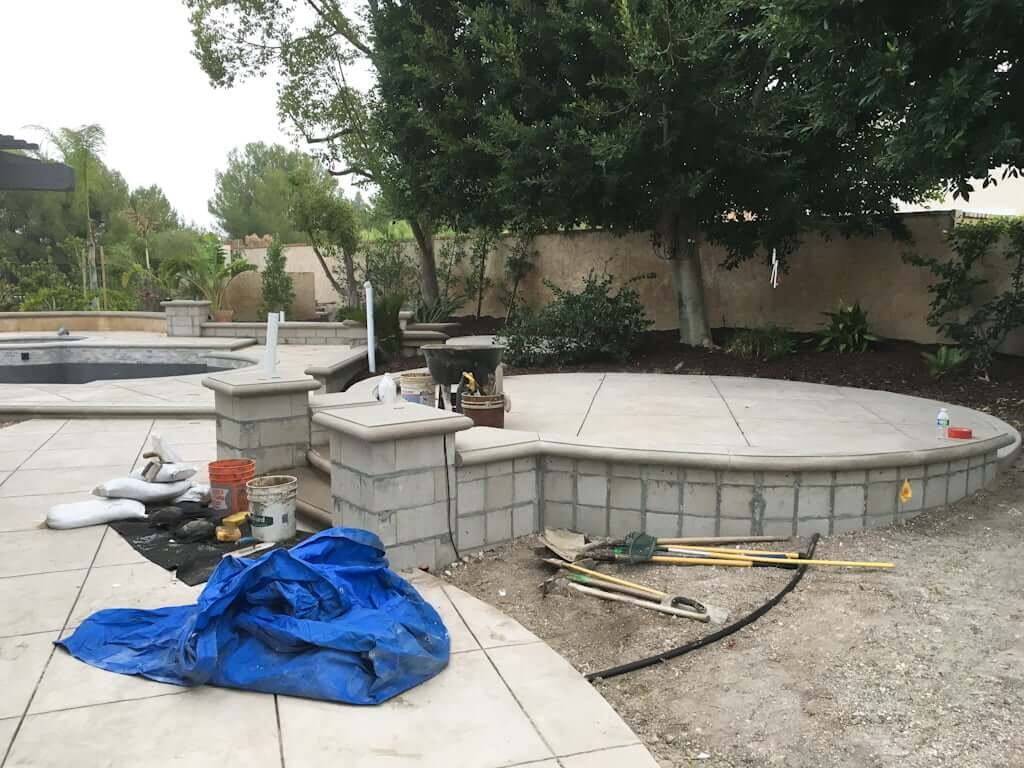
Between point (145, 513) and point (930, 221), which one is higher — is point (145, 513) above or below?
below

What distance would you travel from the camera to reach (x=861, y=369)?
26.5 feet

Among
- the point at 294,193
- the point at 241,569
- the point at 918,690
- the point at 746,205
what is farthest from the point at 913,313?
the point at 294,193

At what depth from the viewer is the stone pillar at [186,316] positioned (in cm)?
1419

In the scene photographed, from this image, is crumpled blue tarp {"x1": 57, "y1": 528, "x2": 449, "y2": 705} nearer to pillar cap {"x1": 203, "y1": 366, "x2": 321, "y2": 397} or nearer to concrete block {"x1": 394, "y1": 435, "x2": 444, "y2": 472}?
concrete block {"x1": 394, "y1": 435, "x2": 444, "y2": 472}

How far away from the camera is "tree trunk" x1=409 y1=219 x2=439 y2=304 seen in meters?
13.3

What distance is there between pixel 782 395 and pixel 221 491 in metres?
4.48

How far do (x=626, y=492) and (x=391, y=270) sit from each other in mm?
11436

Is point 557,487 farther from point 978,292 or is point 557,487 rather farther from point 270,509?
point 978,292

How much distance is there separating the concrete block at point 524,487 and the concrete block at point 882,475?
1.82 m

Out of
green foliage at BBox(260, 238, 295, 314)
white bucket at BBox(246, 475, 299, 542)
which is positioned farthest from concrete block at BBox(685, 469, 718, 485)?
green foliage at BBox(260, 238, 295, 314)

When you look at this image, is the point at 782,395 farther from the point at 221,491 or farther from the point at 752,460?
the point at 221,491

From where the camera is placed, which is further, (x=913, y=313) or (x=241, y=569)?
(x=913, y=313)

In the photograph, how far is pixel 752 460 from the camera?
4.09 m

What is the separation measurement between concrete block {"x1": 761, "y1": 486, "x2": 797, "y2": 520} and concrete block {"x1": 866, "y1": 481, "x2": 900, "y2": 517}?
0.46 meters
